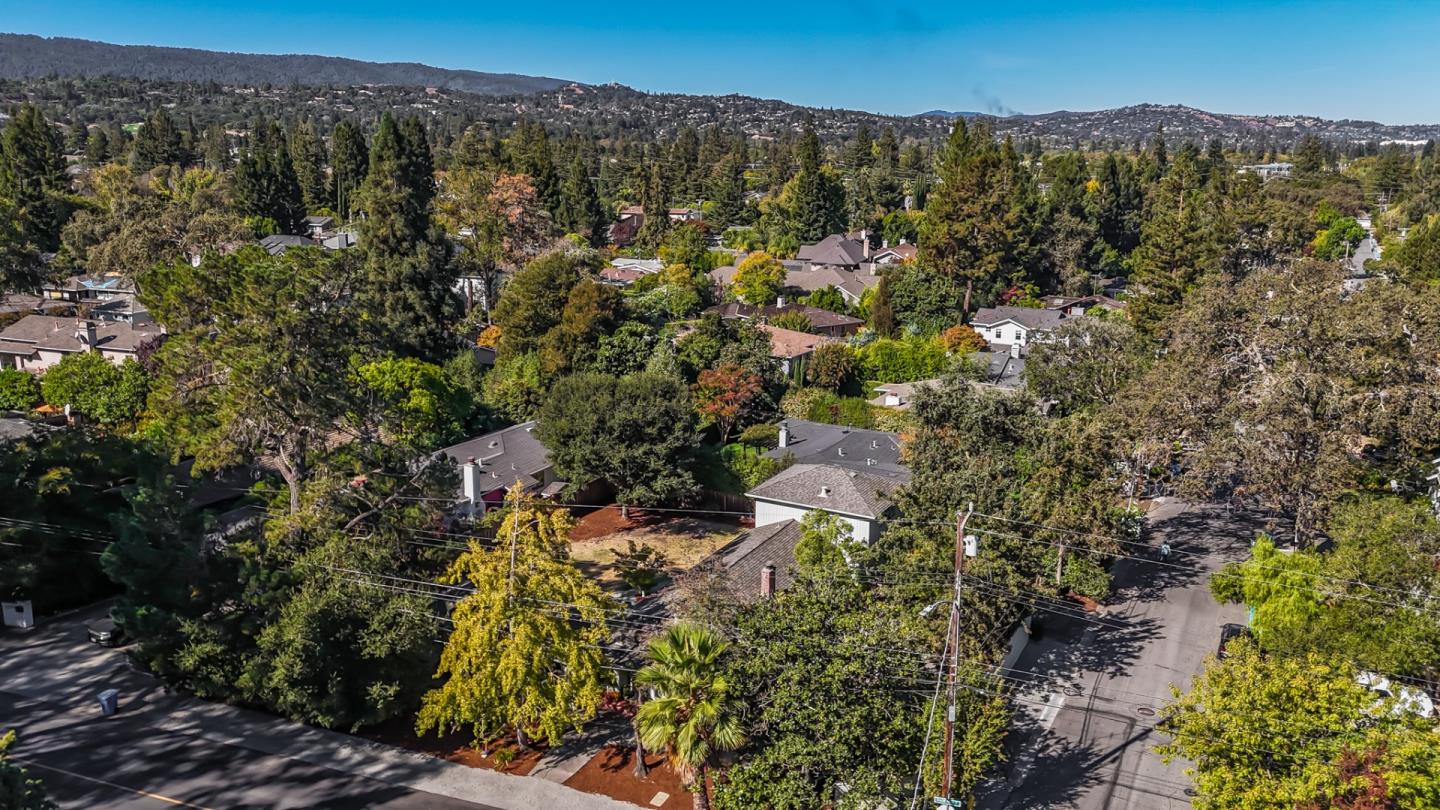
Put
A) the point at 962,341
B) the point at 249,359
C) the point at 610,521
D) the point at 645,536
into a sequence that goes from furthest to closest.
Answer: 1. the point at 962,341
2. the point at 610,521
3. the point at 645,536
4. the point at 249,359

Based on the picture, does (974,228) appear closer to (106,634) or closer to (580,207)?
(580,207)

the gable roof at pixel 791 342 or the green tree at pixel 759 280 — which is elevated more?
the green tree at pixel 759 280

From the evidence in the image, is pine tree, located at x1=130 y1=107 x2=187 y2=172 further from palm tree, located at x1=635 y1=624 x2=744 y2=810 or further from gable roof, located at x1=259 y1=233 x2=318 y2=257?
palm tree, located at x1=635 y1=624 x2=744 y2=810

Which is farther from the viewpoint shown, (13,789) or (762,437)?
(762,437)

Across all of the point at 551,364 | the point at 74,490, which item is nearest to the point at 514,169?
the point at 551,364

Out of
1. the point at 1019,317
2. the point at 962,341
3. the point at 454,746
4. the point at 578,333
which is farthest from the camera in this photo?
the point at 1019,317

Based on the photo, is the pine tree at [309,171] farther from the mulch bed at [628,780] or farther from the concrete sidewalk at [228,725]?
the mulch bed at [628,780]

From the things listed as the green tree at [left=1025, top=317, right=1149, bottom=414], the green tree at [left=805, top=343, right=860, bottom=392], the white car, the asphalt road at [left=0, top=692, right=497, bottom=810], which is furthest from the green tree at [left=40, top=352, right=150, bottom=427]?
the white car

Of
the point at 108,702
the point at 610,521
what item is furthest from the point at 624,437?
the point at 108,702

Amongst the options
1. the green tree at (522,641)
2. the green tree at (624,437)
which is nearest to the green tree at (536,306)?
the green tree at (624,437)
